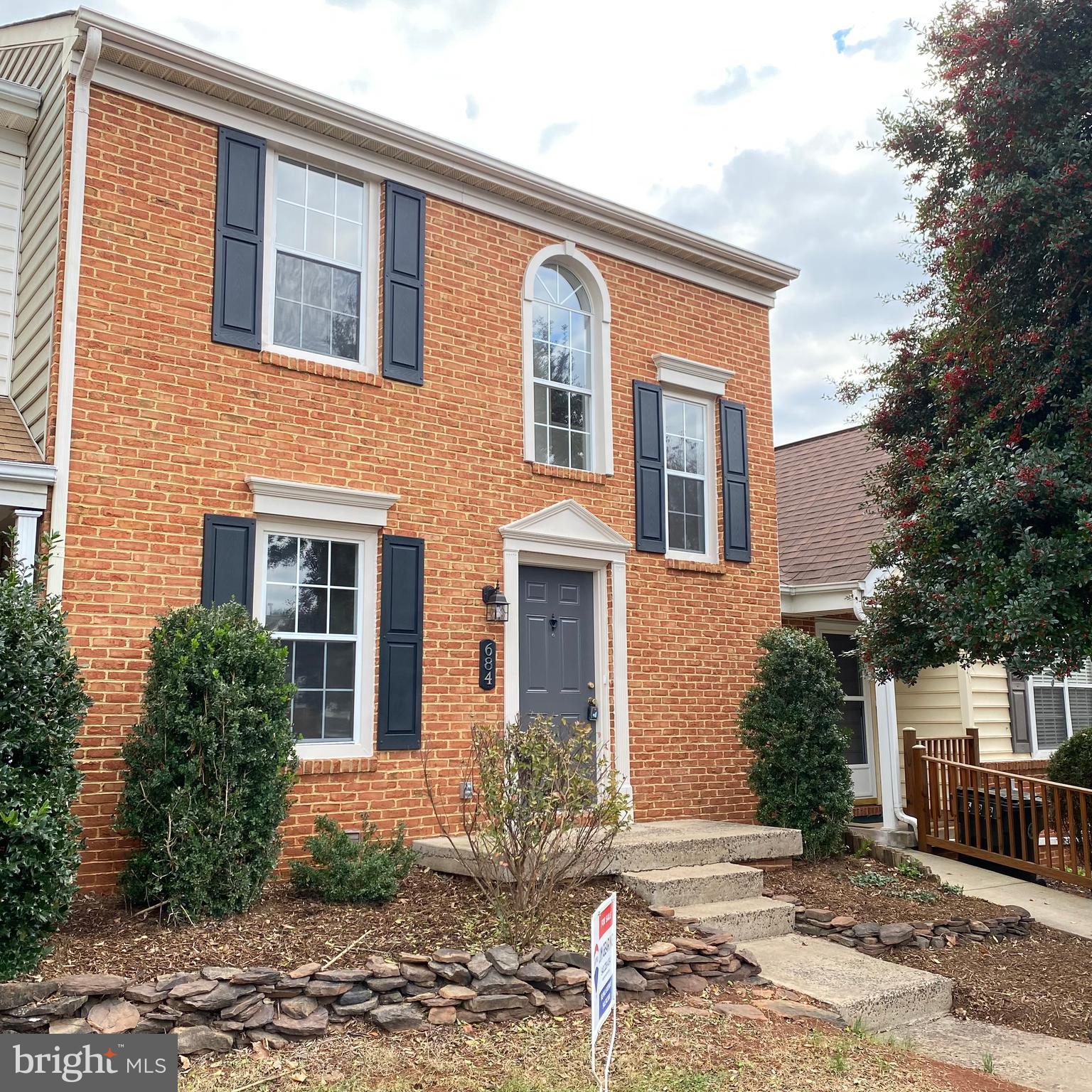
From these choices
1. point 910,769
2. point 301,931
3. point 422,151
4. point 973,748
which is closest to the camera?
point 301,931

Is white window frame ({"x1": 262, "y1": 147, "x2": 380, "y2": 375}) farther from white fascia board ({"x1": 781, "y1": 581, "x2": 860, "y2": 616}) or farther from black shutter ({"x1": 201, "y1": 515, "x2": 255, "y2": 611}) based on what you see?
white fascia board ({"x1": 781, "y1": 581, "x2": 860, "y2": 616})

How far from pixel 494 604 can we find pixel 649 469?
245cm

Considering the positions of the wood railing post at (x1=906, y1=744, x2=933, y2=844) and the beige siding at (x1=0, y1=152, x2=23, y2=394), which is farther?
the wood railing post at (x1=906, y1=744, x2=933, y2=844)

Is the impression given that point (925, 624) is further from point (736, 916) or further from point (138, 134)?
point (138, 134)

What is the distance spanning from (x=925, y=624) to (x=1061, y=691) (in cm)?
807

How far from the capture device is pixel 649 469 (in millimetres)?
10320

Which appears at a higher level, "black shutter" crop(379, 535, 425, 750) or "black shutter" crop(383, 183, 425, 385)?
"black shutter" crop(383, 183, 425, 385)

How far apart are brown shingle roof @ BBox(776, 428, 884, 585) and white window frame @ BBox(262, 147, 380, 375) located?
5.46 m

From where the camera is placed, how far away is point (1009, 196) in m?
6.62

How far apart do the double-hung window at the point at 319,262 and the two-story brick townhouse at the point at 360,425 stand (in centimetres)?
2

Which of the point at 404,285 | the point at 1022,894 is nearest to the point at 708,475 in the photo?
the point at 404,285

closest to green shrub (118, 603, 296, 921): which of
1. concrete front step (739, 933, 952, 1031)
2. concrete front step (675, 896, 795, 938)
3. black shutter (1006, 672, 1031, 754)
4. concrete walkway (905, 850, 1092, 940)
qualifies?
concrete front step (675, 896, 795, 938)

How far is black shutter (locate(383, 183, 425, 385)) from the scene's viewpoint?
8.65 metres

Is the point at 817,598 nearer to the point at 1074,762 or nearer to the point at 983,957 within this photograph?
the point at 1074,762
